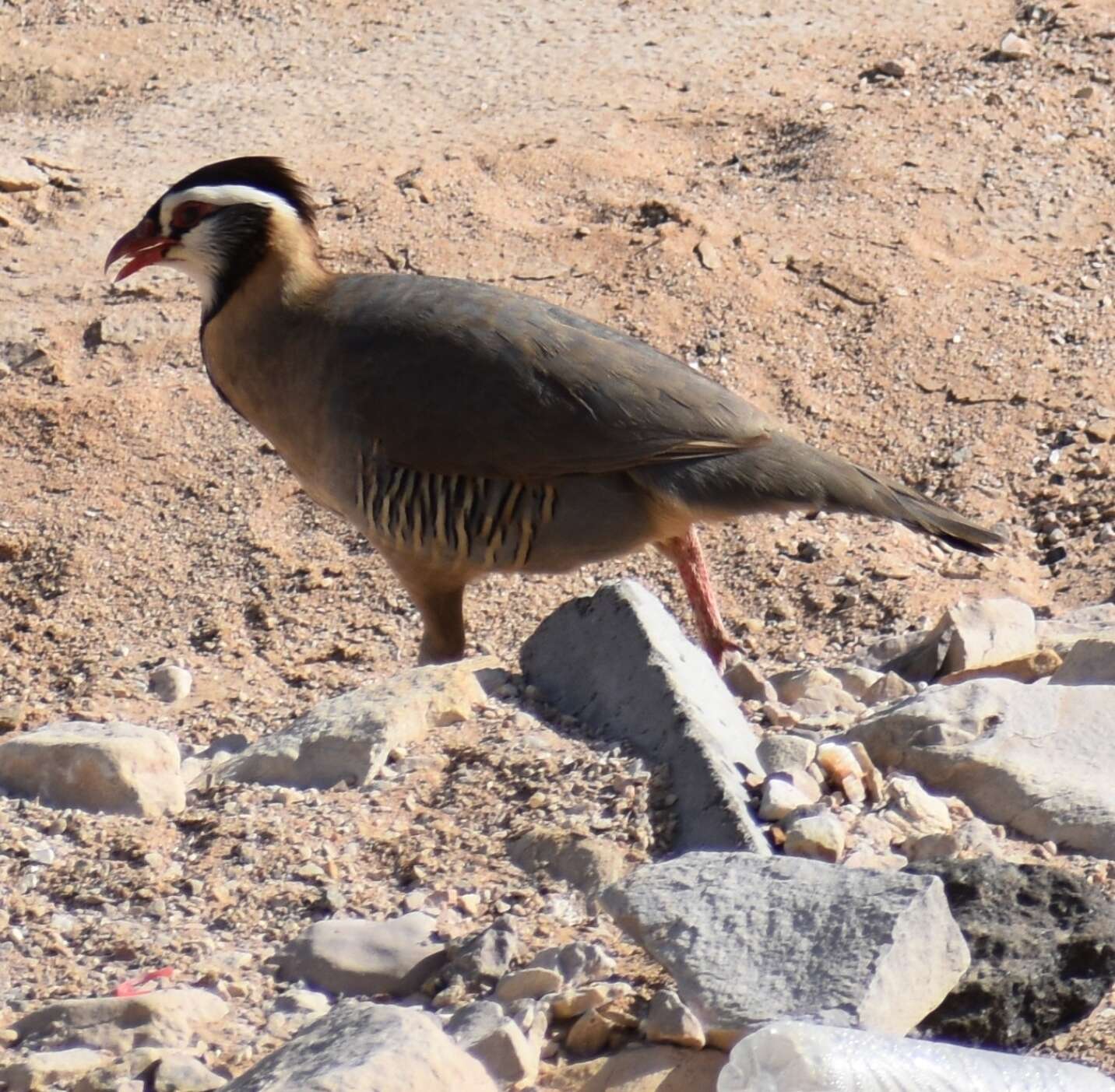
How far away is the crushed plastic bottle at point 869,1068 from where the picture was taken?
310 cm

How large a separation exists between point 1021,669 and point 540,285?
3.80 m

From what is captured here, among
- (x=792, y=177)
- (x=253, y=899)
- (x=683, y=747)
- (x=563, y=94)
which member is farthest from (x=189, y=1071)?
(x=563, y=94)

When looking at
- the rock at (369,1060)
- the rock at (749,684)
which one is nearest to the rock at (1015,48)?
the rock at (749,684)

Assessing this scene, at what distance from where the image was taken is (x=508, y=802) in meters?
4.63

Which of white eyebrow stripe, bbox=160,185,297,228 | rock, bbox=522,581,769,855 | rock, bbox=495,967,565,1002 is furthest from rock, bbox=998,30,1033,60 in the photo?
rock, bbox=495,967,565,1002

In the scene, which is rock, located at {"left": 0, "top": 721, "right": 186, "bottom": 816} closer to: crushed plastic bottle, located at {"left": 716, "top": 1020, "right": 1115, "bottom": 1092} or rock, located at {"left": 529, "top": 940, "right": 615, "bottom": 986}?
rock, located at {"left": 529, "top": 940, "right": 615, "bottom": 986}

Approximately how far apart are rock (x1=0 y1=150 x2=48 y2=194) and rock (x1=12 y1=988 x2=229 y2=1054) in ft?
24.1

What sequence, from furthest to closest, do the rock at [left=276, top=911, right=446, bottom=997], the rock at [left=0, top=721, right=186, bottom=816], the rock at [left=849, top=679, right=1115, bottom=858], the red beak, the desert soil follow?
the desert soil
the red beak
the rock at [left=0, top=721, right=186, bottom=816]
the rock at [left=849, top=679, right=1115, bottom=858]
the rock at [left=276, top=911, right=446, bottom=997]

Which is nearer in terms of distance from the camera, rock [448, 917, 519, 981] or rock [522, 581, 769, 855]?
rock [448, 917, 519, 981]

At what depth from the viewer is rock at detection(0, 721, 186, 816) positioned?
15.4 ft

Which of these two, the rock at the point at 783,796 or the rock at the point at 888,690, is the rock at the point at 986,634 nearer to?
the rock at the point at 888,690

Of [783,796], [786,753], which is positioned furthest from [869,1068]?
[786,753]

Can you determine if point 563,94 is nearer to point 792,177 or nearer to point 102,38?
point 792,177

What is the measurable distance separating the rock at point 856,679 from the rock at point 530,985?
2582 mm
